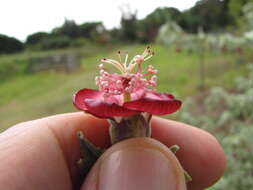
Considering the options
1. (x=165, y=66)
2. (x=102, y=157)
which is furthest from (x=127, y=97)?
(x=165, y=66)

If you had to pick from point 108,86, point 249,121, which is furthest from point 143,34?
point 108,86

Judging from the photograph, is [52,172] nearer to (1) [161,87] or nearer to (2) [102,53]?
(2) [102,53]

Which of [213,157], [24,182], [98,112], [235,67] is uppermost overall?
[98,112]

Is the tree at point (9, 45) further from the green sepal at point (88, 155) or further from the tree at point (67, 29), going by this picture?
the green sepal at point (88, 155)

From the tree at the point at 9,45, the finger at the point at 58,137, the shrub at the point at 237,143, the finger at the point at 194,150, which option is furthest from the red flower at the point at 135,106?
the tree at the point at 9,45

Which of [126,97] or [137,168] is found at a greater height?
[126,97]

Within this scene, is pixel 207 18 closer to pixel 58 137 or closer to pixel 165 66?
pixel 165 66

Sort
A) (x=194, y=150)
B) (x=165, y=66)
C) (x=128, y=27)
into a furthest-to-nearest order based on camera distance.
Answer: (x=165, y=66)
(x=128, y=27)
(x=194, y=150)
